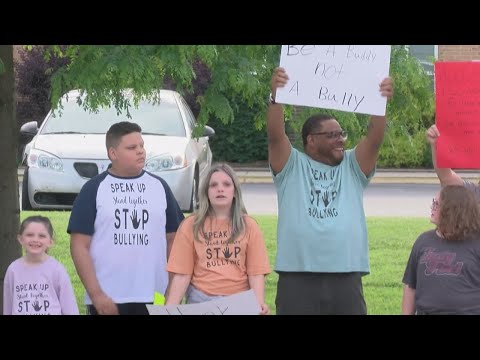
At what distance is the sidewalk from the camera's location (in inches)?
749

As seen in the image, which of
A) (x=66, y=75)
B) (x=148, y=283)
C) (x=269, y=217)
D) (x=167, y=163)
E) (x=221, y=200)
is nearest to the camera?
(x=221, y=200)

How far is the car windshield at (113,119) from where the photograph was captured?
448 inches

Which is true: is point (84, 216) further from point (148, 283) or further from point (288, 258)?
point (288, 258)

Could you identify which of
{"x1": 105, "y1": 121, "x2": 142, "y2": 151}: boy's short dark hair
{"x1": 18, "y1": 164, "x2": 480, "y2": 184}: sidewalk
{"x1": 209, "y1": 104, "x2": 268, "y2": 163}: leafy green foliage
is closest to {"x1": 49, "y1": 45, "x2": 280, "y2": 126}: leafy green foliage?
{"x1": 105, "y1": 121, "x2": 142, "y2": 151}: boy's short dark hair

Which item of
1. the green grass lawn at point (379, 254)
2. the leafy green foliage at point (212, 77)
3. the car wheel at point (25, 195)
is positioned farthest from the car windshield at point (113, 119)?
the leafy green foliage at point (212, 77)

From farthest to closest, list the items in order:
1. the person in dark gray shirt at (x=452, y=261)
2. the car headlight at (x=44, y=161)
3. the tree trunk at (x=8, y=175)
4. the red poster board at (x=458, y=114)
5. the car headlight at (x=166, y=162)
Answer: the car headlight at (x=44, y=161) → the car headlight at (x=166, y=162) → the tree trunk at (x=8, y=175) → the red poster board at (x=458, y=114) → the person in dark gray shirt at (x=452, y=261)

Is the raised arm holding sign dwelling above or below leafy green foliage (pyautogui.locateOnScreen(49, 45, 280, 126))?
below

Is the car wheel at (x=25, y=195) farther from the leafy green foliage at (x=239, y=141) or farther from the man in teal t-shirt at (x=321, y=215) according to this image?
the leafy green foliage at (x=239, y=141)

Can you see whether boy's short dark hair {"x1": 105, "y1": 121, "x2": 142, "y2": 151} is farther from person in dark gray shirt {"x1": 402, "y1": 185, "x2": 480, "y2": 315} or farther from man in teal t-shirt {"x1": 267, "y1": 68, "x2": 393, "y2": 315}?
person in dark gray shirt {"x1": 402, "y1": 185, "x2": 480, "y2": 315}

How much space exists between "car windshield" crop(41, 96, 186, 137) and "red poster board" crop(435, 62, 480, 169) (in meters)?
6.23

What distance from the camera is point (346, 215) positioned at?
16.4 feet

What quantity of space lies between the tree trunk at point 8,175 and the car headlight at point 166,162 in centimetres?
380
